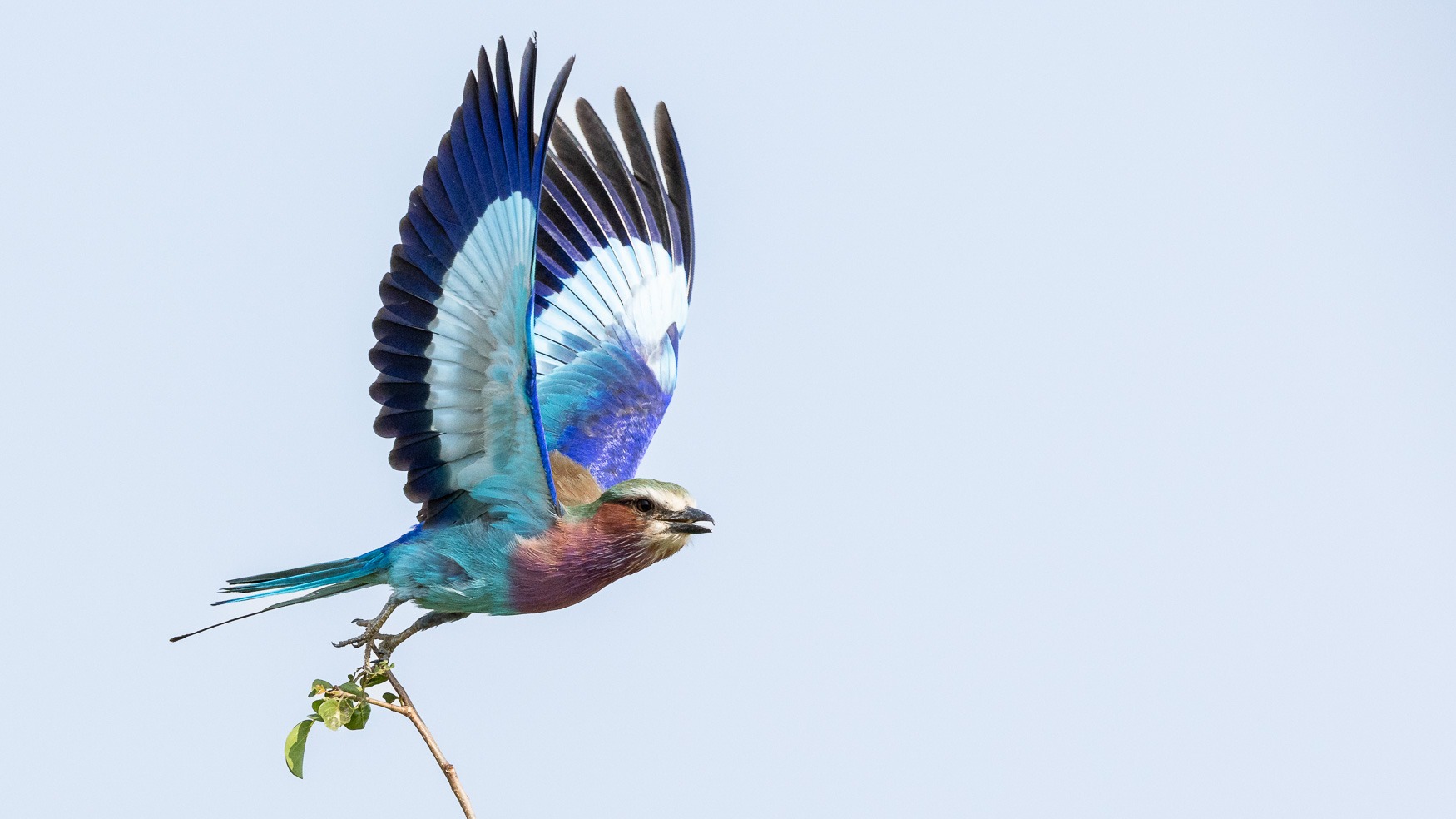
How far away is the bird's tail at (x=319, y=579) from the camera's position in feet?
16.1

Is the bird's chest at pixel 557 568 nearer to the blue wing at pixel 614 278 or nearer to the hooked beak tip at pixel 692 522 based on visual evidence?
the hooked beak tip at pixel 692 522

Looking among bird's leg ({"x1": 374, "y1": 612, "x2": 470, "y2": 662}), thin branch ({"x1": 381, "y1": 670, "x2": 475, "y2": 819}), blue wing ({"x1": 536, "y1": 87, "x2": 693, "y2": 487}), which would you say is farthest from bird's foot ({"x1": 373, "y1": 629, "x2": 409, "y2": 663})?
blue wing ({"x1": 536, "y1": 87, "x2": 693, "y2": 487})

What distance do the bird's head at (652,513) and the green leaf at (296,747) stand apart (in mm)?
1398

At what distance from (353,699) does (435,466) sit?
1.34 meters

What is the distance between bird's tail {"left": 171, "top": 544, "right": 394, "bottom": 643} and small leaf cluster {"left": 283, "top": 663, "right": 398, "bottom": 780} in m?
1.09

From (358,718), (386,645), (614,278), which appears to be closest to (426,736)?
(358,718)

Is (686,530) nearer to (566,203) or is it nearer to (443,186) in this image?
(443,186)

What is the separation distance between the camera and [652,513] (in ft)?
16.3

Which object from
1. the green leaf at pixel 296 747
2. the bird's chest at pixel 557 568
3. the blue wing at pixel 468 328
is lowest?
the green leaf at pixel 296 747

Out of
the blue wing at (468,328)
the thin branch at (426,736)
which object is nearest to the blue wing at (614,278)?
the blue wing at (468,328)

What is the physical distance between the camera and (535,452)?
496 cm

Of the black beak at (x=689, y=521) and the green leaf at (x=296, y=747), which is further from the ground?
the black beak at (x=689, y=521)

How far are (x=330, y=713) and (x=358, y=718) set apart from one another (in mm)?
85

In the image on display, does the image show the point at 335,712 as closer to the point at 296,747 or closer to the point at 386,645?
the point at 296,747
